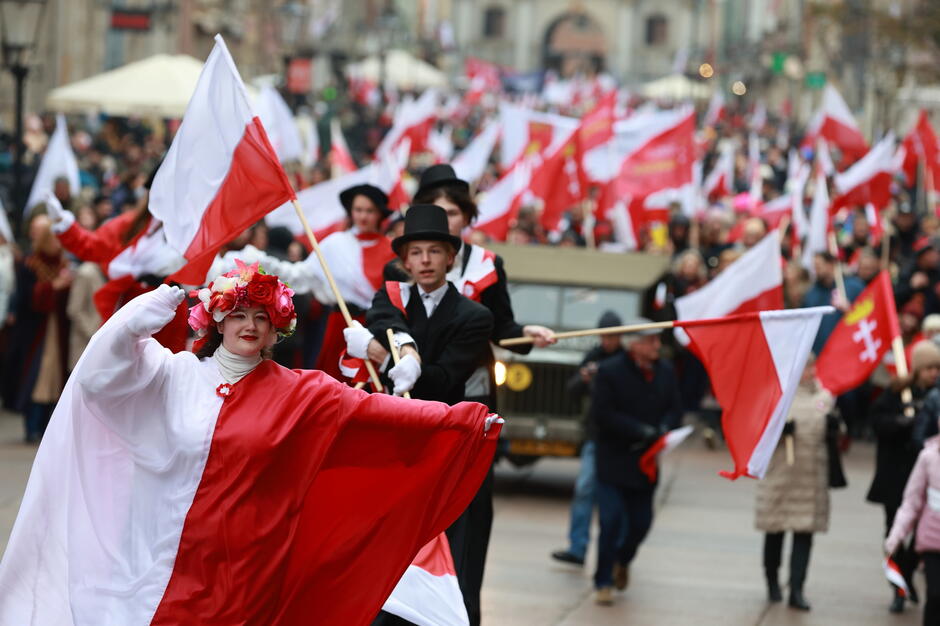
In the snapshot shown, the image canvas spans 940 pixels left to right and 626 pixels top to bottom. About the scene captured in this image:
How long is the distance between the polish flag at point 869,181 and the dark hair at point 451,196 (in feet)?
44.2

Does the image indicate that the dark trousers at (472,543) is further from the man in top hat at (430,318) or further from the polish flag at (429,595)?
the polish flag at (429,595)

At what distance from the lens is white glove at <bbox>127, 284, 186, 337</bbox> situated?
17.1 ft

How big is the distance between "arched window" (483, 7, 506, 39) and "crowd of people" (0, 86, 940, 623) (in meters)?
136

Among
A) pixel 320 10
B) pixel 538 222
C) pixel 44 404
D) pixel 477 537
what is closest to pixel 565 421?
pixel 44 404

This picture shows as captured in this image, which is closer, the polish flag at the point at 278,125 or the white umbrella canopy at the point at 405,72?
the polish flag at the point at 278,125

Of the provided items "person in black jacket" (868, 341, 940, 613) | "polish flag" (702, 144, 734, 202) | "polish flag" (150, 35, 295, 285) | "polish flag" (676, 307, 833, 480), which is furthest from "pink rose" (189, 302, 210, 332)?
"polish flag" (702, 144, 734, 202)

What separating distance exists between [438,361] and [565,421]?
7.00 metres

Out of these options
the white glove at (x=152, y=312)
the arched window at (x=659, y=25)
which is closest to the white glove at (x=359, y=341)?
the white glove at (x=152, y=312)

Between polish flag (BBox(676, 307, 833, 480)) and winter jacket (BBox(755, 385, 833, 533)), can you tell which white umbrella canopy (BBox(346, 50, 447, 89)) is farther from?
polish flag (BBox(676, 307, 833, 480))

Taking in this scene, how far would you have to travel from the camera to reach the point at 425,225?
7.16m

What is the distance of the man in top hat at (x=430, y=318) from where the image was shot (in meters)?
7.10

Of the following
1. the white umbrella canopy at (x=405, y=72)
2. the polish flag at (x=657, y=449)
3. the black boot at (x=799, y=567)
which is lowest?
the black boot at (x=799, y=567)

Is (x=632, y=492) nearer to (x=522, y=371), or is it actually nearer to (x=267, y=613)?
(x=522, y=371)

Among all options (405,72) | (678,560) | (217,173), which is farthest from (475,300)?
(405,72)
